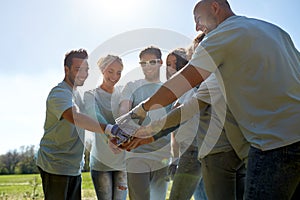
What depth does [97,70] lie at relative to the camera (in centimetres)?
435

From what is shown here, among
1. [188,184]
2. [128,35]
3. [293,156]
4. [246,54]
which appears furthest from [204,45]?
[128,35]

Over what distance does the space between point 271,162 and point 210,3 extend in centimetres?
102

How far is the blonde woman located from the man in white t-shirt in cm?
220

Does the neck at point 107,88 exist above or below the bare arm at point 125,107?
above

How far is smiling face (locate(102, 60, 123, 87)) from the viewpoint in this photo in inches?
169

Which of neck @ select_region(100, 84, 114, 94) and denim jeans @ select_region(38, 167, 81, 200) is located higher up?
neck @ select_region(100, 84, 114, 94)

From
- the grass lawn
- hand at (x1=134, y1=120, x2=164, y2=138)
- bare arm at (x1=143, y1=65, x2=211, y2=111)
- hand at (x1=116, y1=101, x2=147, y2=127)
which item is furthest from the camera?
the grass lawn

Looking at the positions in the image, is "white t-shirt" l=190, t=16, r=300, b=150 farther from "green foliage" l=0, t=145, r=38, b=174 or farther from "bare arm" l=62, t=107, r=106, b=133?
"green foliage" l=0, t=145, r=38, b=174

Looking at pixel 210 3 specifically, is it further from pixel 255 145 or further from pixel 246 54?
pixel 255 145

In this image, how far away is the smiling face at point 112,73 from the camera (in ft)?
14.1

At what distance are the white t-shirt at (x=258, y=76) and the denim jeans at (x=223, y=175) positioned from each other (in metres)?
0.58

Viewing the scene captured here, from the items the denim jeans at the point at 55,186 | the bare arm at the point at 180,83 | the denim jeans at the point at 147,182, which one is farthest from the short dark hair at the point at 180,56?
the denim jeans at the point at 55,186

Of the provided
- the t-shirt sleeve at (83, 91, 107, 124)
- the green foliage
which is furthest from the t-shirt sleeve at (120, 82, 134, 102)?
Answer: the green foliage

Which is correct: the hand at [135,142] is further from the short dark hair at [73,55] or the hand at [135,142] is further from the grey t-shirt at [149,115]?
the short dark hair at [73,55]
